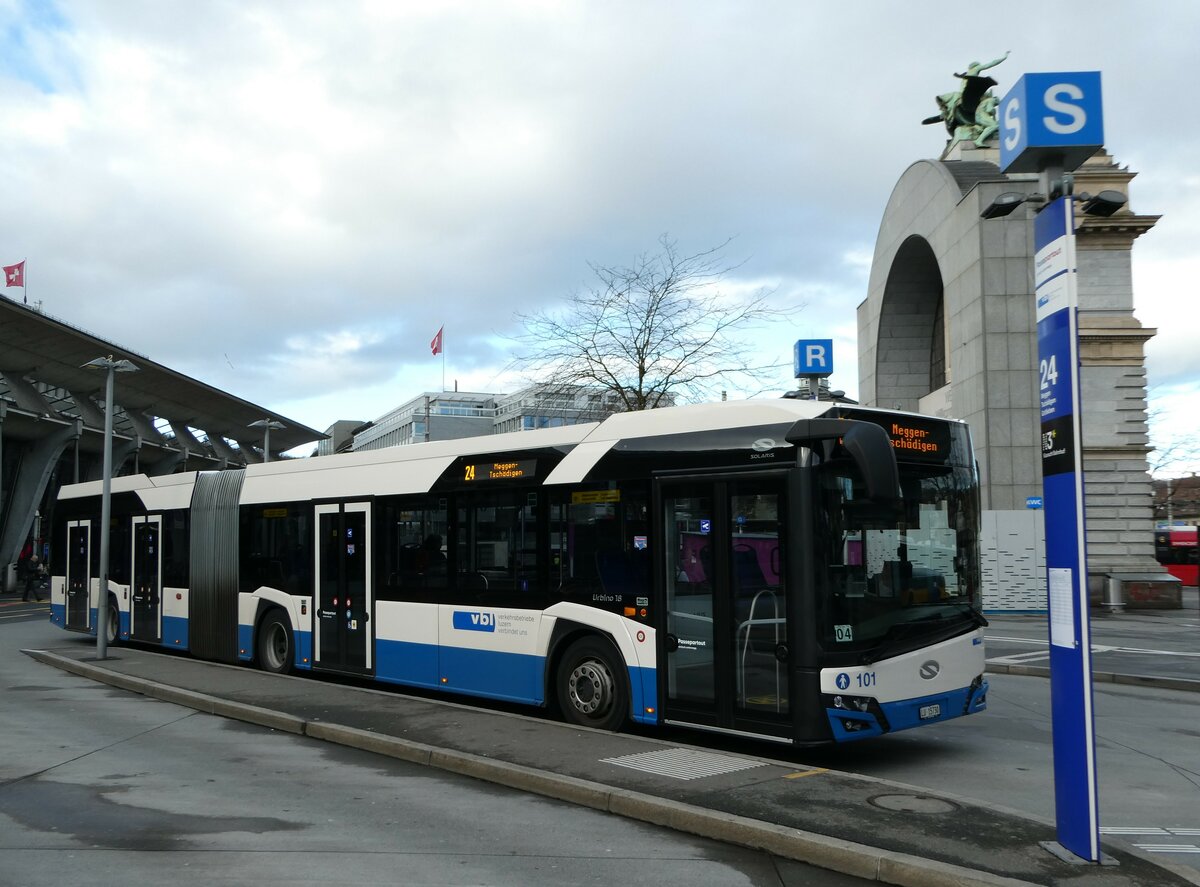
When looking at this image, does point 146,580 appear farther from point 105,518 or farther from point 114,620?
point 114,620

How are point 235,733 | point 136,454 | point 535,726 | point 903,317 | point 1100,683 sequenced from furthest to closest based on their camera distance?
point 136,454 < point 903,317 < point 1100,683 < point 235,733 < point 535,726

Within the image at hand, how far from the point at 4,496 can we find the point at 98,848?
6214 cm

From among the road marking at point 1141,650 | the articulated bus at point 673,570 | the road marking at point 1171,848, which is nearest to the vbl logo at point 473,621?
the articulated bus at point 673,570

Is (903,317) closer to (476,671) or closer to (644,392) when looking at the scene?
(644,392)

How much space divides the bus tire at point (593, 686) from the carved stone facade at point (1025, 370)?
21.2m

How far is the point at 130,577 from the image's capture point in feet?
62.7

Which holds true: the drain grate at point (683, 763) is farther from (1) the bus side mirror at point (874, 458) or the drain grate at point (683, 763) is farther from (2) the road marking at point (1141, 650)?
(2) the road marking at point (1141, 650)

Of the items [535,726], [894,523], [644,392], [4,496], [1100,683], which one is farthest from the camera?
[4,496]

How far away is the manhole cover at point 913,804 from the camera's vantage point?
6.73 m

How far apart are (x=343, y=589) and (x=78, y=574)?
10029 millimetres

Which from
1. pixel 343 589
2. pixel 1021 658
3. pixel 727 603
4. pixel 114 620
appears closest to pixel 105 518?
pixel 114 620

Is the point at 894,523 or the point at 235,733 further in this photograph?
the point at 235,733

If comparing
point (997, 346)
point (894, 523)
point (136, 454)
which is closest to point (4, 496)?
point (136, 454)

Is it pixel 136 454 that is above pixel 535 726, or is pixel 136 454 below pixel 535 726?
above
